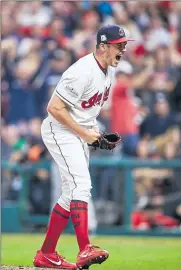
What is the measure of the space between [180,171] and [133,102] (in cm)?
157

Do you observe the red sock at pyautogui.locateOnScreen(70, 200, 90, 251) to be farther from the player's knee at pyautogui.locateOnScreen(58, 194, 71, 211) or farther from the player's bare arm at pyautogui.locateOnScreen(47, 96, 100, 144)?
the player's bare arm at pyautogui.locateOnScreen(47, 96, 100, 144)

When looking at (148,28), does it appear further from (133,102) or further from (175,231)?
(175,231)

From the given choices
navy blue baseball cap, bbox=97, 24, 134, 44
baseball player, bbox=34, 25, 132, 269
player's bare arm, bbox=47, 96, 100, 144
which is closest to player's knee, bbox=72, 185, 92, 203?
baseball player, bbox=34, 25, 132, 269

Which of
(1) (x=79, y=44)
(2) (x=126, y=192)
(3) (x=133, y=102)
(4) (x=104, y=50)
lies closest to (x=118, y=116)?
(3) (x=133, y=102)

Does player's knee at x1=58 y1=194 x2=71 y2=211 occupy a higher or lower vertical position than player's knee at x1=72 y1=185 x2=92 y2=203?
lower

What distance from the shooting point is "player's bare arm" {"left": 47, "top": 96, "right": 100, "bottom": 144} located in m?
6.14

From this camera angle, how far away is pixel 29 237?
1084 cm

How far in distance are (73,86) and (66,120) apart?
271mm

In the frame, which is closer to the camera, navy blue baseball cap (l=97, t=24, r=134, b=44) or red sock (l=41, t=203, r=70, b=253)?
navy blue baseball cap (l=97, t=24, r=134, b=44)

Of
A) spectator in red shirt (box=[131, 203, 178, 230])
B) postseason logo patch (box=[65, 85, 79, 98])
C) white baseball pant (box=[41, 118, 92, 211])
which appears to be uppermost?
postseason logo patch (box=[65, 85, 79, 98])

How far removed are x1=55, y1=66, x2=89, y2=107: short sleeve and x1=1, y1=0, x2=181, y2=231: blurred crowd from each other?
16.8 feet

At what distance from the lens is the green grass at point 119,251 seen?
23.2ft

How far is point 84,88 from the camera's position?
6207 mm

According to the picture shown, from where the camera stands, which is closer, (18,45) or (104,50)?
(104,50)
